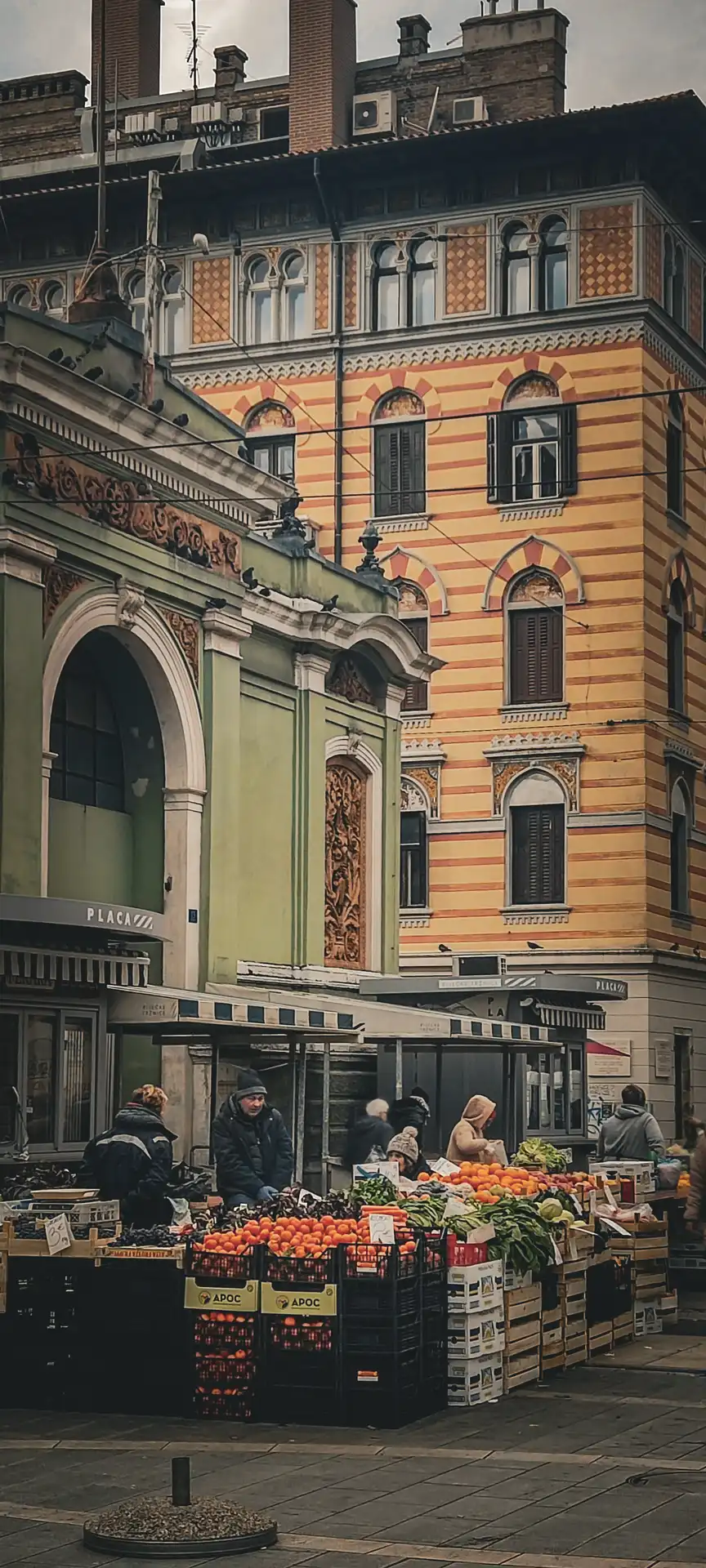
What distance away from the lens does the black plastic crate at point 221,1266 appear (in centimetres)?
1278

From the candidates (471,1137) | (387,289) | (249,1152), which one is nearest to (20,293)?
(387,289)

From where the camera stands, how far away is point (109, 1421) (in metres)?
12.8

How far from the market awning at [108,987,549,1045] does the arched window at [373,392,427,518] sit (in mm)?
13170

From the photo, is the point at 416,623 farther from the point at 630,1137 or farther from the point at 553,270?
the point at 630,1137

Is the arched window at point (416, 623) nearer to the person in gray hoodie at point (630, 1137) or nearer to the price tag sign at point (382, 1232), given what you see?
the person in gray hoodie at point (630, 1137)

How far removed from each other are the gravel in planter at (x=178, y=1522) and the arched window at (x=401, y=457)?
28629 millimetres

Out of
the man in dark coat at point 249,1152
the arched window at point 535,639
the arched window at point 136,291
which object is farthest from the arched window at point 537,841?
the man in dark coat at point 249,1152

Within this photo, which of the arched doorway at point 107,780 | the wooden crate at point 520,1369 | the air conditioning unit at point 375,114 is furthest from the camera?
the air conditioning unit at point 375,114

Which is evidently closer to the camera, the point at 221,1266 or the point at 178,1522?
the point at 178,1522

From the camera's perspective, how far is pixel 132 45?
4275cm

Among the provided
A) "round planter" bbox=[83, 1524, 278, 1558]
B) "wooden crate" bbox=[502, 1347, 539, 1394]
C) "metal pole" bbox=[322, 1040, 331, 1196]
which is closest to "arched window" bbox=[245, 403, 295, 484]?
"metal pole" bbox=[322, 1040, 331, 1196]

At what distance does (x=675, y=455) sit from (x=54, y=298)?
37.4 feet

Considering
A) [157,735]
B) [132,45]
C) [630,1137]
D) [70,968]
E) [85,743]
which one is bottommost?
[630,1137]

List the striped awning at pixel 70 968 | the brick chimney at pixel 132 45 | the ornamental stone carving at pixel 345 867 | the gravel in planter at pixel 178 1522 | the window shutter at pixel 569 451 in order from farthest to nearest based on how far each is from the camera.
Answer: the brick chimney at pixel 132 45, the window shutter at pixel 569 451, the ornamental stone carving at pixel 345 867, the striped awning at pixel 70 968, the gravel in planter at pixel 178 1522
